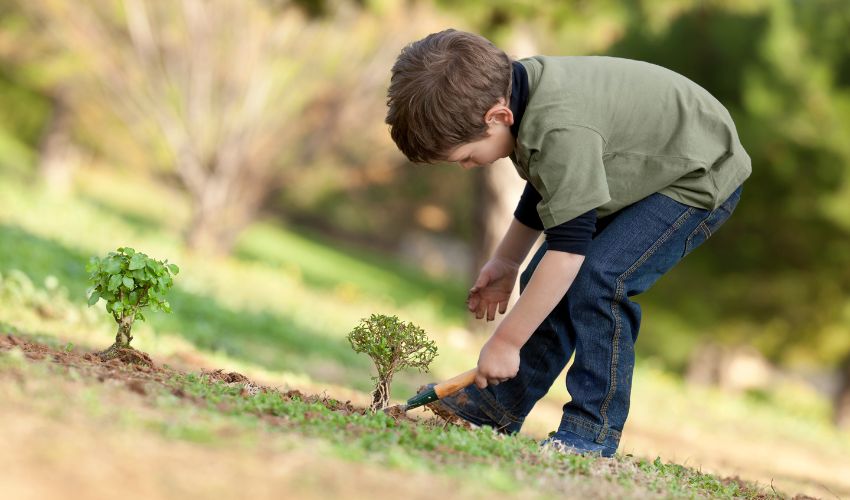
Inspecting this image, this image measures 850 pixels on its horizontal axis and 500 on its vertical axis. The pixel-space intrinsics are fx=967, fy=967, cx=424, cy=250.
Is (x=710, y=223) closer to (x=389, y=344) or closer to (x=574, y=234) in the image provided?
(x=574, y=234)

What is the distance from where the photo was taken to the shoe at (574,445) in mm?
3078

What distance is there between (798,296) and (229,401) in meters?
9.45

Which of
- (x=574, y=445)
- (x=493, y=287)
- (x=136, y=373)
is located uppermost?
(x=493, y=287)

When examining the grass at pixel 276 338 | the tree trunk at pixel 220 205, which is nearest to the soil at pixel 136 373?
the grass at pixel 276 338

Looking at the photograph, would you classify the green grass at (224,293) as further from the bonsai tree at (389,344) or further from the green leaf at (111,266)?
the bonsai tree at (389,344)

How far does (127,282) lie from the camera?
3.15 m

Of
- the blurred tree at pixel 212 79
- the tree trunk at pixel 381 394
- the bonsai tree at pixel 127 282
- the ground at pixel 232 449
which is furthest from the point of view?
the blurred tree at pixel 212 79

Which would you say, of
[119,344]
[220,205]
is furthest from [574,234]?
[220,205]

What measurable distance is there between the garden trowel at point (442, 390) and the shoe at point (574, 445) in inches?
12.6

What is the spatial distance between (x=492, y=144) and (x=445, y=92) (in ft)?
0.80

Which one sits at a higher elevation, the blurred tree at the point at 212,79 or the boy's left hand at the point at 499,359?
the blurred tree at the point at 212,79

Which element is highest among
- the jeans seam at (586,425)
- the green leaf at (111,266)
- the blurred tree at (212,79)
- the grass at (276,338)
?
the blurred tree at (212,79)

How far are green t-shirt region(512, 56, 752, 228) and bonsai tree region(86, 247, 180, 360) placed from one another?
127 cm

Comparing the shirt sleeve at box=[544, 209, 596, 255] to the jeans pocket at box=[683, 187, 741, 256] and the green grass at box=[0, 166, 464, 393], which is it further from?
the green grass at box=[0, 166, 464, 393]
